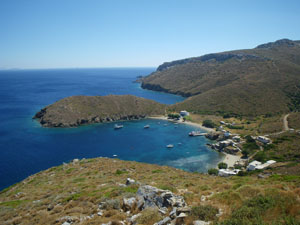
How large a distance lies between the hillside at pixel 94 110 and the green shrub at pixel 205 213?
9225 cm

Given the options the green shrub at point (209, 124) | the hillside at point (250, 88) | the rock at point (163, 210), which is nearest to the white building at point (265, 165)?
the rock at point (163, 210)

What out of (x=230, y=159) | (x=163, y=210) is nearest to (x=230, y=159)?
(x=230, y=159)

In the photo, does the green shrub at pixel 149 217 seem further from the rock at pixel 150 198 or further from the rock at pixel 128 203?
the rock at pixel 128 203

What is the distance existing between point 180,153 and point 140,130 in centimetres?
2904

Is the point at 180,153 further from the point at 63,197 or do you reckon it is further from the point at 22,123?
the point at 22,123

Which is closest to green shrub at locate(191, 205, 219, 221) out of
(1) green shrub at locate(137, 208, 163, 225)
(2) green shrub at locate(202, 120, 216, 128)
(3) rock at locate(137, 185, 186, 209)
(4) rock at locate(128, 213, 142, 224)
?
(3) rock at locate(137, 185, 186, 209)

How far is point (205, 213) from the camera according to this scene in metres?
10.0

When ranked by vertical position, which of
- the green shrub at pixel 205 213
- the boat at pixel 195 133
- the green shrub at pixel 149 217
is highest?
the green shrub at pixel 205 213

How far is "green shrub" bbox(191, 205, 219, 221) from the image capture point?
9.88m

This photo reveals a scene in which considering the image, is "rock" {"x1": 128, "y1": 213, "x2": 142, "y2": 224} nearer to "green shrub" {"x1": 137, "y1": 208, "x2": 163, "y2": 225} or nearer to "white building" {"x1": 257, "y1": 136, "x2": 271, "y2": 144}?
"green shrub" {"x1": 137, "y1": 208, "x2": 163, "y2": 225}

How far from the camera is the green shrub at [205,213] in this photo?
32.4 feet

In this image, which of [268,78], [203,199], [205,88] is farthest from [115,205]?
[205,88]

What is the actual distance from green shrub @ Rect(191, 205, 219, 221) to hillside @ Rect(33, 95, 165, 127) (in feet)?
303

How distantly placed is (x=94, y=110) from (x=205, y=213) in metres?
102
